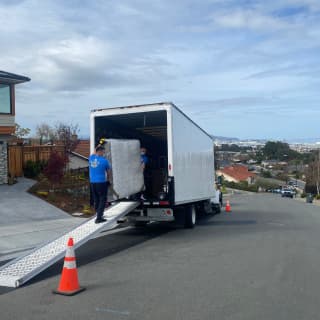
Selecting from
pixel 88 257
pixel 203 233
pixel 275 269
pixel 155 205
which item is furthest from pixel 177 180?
pixel 275 269

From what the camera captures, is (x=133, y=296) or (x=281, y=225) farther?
(x=281, y=225)

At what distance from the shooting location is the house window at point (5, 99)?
21.9 meters

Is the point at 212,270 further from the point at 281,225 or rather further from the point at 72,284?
the point at 281,225

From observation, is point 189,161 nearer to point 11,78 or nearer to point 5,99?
point 11,78

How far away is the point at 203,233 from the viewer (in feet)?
45.6

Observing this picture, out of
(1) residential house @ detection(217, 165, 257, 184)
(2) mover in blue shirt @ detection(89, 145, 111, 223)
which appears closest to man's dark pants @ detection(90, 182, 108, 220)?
(2) mover in blue shirt @ detection(89, 145, 111, 223)

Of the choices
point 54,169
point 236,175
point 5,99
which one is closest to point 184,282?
point 54,169

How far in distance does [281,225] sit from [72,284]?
10.9 meters

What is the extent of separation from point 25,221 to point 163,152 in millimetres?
5136

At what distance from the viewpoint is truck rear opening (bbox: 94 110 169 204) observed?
534 inches

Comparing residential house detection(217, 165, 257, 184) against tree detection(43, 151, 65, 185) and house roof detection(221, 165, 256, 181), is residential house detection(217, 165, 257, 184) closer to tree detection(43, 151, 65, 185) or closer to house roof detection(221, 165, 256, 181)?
house roof detection(221, 165, 256, 181)

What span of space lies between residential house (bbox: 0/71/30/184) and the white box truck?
29.2ft

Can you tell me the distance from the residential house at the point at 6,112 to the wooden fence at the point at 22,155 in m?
0.74

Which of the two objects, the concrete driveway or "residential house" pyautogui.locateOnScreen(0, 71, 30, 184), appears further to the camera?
"residential house" pyautogui.locateOnScreen(0, 71, 30, 184)
